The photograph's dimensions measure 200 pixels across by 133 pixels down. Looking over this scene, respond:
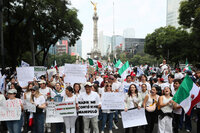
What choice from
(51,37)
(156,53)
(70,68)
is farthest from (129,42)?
(70,68)

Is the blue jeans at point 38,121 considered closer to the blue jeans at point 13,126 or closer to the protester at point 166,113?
the blue jeans at point 13,126

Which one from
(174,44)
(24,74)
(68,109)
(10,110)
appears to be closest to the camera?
(10,110)

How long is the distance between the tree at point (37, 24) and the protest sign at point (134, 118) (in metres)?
16.4

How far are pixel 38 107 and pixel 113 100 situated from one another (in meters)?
2.07

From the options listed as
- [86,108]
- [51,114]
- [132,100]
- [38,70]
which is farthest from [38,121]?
[38,70]

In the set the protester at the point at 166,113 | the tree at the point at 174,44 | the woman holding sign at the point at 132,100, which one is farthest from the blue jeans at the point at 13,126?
the tree at the point at 174,44

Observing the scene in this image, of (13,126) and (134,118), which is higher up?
(134,118)

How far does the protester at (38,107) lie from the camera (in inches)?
211

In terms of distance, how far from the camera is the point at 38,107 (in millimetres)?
5332

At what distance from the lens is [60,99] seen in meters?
5.69

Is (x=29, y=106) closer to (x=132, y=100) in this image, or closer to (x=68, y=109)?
(x=68, y=109)

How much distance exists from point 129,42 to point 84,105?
428ft

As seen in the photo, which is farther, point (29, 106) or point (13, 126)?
point (29, 106)

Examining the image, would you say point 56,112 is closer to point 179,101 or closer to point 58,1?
point 179,101
